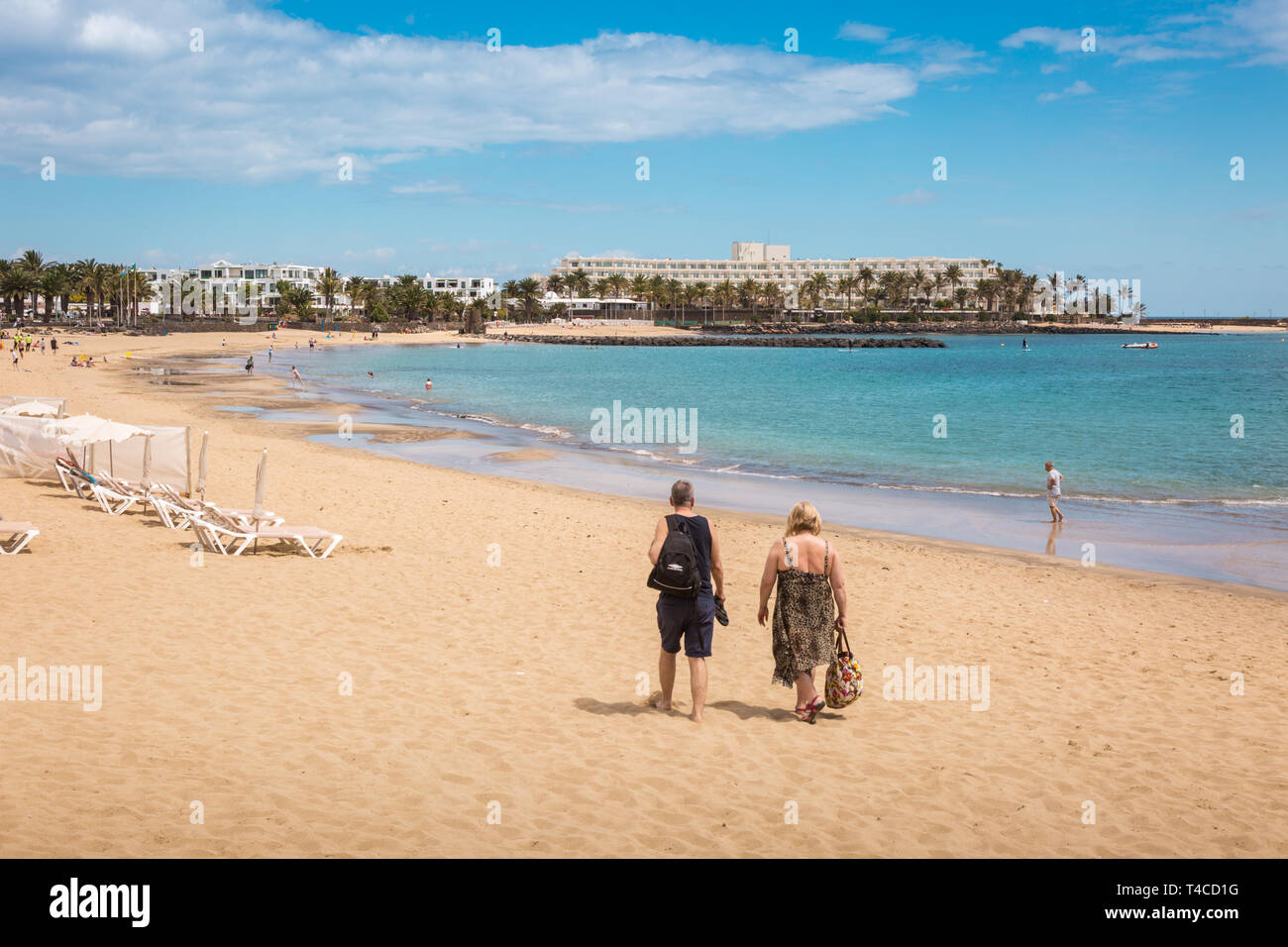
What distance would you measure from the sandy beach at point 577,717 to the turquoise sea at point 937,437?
20.4 feet

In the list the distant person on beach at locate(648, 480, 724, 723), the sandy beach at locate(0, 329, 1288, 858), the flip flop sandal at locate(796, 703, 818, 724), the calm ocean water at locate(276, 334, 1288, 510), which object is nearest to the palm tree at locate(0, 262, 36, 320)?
the calm ocean water at locate(276, 334, 1288, 510)

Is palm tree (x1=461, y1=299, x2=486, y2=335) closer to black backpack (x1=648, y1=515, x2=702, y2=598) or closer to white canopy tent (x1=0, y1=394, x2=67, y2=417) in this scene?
white canopy tent (x1=0, y1=394, x2=67, y2=417)

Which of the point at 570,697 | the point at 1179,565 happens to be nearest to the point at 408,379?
the point at 1179,565

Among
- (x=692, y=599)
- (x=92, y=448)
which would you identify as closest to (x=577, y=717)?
(x=692, y=599)

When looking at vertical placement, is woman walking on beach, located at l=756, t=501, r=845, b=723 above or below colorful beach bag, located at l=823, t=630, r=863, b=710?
above

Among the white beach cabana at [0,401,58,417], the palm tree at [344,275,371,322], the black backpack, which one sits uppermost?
the palm tree at [344,275,371,322]

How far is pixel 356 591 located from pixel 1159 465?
26769 mm

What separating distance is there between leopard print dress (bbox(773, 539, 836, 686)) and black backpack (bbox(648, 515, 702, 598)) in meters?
0.68

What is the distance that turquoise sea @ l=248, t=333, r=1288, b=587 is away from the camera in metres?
19.7

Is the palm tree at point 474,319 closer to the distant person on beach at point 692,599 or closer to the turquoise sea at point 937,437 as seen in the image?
the turquoise sea at point 937,437

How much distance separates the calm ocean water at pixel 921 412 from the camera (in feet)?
87.8

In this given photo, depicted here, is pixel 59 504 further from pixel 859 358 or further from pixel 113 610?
pixel 859 358

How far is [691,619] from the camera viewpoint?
262 inches
